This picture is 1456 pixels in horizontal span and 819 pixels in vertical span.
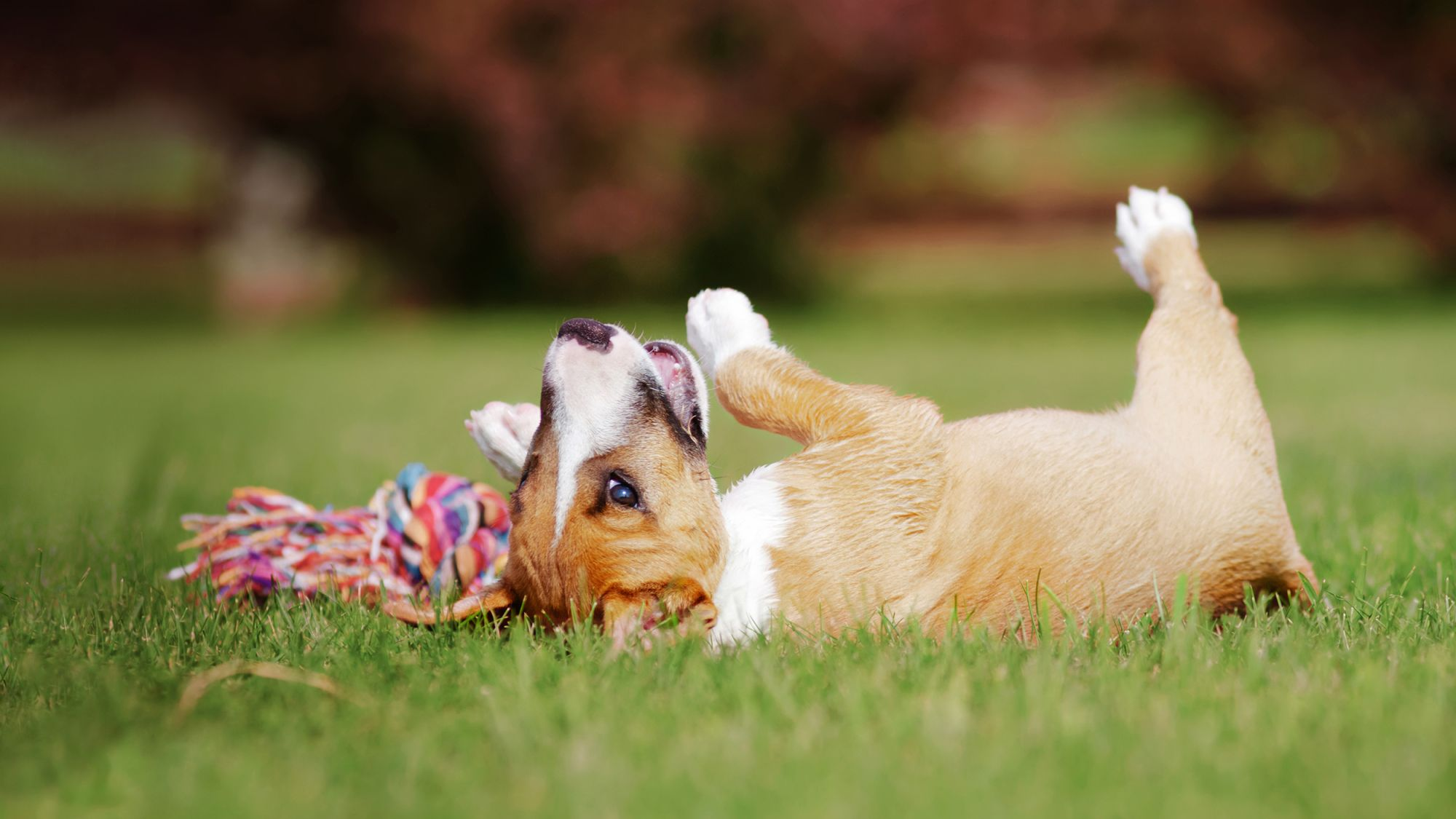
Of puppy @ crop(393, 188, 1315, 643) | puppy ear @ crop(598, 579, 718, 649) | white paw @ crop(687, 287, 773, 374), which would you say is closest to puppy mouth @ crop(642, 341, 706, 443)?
puppy @ crop(393, 188, 1315, 643)

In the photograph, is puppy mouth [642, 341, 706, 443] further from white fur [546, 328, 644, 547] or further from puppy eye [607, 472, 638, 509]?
puppy eye [607, 472, 638, 509]

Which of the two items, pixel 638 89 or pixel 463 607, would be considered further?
pixel 638 89

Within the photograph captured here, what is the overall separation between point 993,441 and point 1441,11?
14101 millimetres

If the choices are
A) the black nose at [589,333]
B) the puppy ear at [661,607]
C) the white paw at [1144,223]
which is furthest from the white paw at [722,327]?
the white paw at [1144,223]

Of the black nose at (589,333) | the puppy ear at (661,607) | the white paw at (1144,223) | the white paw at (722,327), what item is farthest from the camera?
the white paw at (1144,223)

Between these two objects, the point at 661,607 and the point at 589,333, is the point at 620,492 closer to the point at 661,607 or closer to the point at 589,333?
the point at 661,607

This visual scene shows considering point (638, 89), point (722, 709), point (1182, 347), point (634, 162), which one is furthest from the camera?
point (634, 162)

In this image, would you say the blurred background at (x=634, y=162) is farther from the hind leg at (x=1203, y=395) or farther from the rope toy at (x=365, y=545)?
the rope toy at (x=365, y=545)

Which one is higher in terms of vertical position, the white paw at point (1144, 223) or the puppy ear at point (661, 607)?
the white paw at point (1144, 223)

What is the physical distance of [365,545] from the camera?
3592 millimetres

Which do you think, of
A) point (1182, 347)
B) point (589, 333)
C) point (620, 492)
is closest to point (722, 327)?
point (589, 333)

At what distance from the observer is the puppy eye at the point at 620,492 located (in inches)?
117

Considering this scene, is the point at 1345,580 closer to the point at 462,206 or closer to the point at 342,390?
the point at 342,390

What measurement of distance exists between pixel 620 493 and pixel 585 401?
25 centimetres
